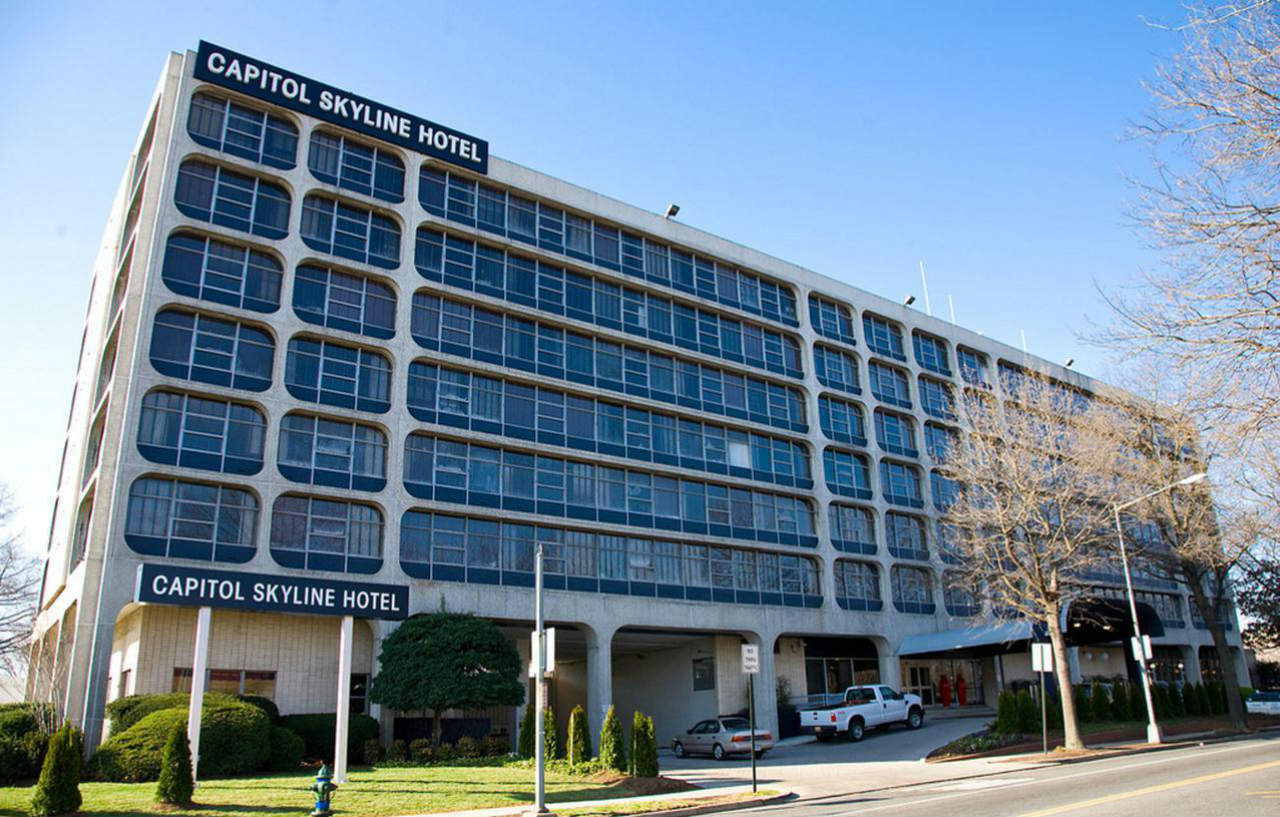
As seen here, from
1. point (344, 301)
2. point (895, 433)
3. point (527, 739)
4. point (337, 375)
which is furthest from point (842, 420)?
point (527, 739)

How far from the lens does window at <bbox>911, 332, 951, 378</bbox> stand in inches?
2234

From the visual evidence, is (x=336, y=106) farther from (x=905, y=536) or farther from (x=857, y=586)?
(x=905, y=536)

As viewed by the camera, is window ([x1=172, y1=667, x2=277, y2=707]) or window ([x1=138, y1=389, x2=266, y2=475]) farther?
window ([x1=138, y1=389, x2=266, y2=475])

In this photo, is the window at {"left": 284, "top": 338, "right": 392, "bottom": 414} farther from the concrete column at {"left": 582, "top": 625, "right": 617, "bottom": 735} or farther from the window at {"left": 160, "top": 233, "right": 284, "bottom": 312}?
the concrete column at {"left": 582, "top": 625, "right": 617, "bottom": 735}

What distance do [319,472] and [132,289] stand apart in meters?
8.87

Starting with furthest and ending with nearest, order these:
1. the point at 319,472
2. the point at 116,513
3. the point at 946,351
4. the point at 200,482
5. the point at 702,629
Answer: the point at 946,351 < the point at 702,629 < the point at 319,472 < the point at 200,482 < the point at 116,513

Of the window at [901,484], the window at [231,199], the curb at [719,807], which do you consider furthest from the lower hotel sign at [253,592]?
the window at [901,484]

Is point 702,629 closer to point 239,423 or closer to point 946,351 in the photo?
point 239,423

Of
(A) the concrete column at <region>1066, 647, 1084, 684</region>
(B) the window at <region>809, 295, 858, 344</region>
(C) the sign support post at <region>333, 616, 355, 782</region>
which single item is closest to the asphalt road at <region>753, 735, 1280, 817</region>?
(C) the sign support post at <region>333, 616, 355, 782</region>

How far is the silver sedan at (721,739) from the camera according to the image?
112ft

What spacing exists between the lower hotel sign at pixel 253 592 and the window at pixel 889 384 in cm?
3494

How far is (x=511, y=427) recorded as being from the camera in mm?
39031

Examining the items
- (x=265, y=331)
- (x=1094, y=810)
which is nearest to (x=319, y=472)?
(x=265, y=331)

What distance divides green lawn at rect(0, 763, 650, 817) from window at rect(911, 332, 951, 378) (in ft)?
131
